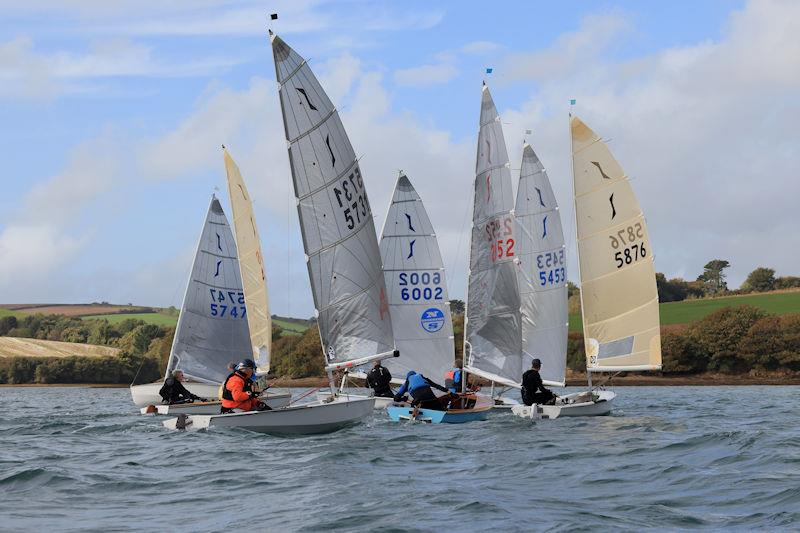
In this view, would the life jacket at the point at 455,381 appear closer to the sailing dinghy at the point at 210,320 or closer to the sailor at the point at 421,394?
the sailor at the point at 421,394

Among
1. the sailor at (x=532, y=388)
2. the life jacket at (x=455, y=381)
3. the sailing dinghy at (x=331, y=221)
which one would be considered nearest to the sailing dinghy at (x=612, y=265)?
the life jacket at (x=455, y=381)

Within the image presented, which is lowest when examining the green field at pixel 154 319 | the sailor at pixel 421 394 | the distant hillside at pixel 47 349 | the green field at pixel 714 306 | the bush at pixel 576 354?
the sailor at pixel 421 394

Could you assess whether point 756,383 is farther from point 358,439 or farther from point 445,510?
point 445,510

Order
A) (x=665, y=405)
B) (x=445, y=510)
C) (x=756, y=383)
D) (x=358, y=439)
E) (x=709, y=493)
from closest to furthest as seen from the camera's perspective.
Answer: (x=445, y=510) < (x=709, y=493) < (x=358, y=439) < (x=665, y=405) < (x=756, y=383)

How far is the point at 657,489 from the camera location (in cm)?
1518

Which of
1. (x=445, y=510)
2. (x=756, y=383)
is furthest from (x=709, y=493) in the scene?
(x=756, y=383)

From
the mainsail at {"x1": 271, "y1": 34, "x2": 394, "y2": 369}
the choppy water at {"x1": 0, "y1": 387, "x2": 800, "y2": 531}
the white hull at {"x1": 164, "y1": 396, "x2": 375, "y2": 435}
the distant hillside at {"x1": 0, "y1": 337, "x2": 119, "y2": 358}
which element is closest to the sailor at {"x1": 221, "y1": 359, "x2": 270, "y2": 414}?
the white hull at {"x1": 164, "y1": 396, "x2": 375, "y2": 435}

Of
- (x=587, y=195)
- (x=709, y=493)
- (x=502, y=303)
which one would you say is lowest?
(x=709, y=493)

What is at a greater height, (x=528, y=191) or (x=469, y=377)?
(x=528, y=191)

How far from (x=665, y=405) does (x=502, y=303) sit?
9913 mm

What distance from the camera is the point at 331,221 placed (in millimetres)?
23312

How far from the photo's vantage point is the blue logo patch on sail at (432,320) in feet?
119

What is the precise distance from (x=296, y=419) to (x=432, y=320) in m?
15.7

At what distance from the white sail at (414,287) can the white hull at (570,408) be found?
336 inches
